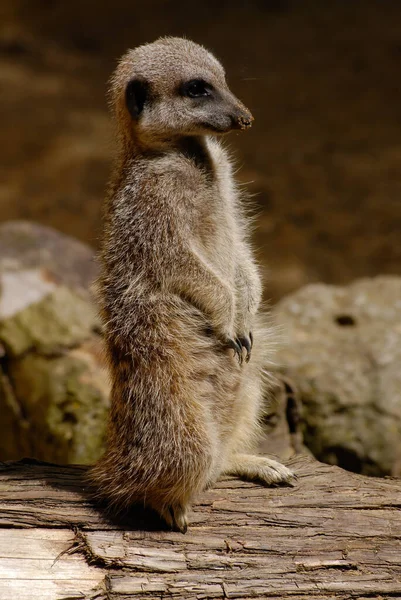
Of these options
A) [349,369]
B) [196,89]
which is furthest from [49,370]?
[196,89]

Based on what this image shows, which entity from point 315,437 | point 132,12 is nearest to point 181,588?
point 315,437

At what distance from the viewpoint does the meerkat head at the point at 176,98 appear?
259 centimetres

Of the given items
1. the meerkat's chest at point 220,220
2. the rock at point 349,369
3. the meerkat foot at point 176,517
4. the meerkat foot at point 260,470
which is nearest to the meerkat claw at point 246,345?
the meerkat's chest at point 220,220

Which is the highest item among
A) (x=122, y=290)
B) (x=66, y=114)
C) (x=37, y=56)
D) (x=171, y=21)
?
(x=171, y=21)

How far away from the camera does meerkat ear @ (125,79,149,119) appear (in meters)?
2.63

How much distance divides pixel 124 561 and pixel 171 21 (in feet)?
25.9

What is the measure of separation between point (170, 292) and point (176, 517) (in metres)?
0.70

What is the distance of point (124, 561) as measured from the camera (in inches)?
95.3

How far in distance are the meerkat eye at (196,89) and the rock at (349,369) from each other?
5.08 feet

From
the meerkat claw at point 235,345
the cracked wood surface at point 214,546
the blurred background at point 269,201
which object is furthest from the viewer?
the blurred background at point 269,201

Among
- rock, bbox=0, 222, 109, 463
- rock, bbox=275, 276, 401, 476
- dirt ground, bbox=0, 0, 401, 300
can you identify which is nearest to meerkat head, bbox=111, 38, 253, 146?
rock, bbox=275, 276, 401, 476

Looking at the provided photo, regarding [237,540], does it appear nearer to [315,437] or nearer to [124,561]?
[124,561]

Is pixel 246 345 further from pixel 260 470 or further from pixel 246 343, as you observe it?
pixel 260 470

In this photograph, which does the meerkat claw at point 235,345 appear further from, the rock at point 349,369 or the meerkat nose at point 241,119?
the rock at point 349,369
